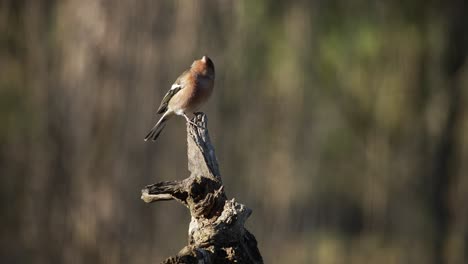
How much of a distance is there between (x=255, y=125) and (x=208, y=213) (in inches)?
A: 200

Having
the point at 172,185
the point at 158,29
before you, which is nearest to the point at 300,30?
the point at 158,29

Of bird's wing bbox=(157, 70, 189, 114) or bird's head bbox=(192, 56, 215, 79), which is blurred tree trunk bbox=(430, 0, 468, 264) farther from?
bird's head bbox=(192, 56, 215, 79)

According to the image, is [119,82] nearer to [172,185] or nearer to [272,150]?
[272,150]

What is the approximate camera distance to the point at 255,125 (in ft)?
28.9

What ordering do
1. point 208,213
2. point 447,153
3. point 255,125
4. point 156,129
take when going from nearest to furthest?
point 208,213 < point 156,129 < point 255,125 < point 447,153

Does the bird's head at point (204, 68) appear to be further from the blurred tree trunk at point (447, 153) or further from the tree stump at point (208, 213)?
the blurred tree trunk at point (447, 153)

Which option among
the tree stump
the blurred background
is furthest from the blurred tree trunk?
the tree stump

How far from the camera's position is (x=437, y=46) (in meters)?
10.7

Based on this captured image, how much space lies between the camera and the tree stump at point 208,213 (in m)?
3.50

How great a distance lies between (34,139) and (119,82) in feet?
3.28

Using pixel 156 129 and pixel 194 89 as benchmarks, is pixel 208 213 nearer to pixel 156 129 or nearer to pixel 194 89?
pixel 194 89

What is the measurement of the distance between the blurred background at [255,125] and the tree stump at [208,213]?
3704 millimetres

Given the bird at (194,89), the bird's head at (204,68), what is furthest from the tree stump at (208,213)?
the bird's head at (204,68)

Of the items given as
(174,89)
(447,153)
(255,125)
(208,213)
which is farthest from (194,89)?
(447,153)
